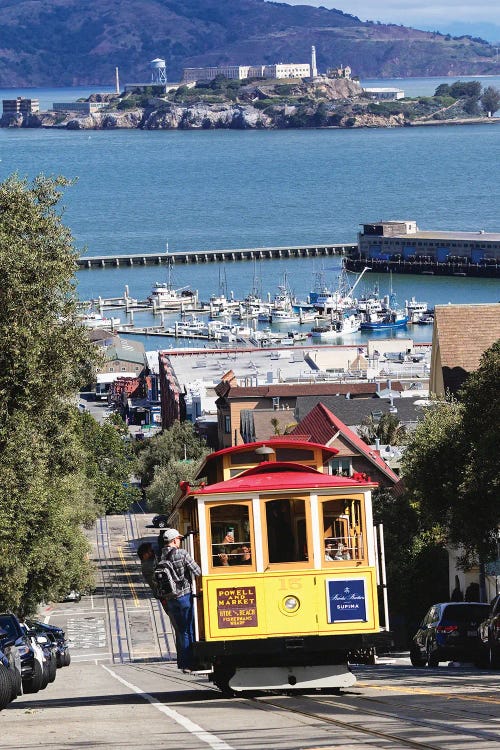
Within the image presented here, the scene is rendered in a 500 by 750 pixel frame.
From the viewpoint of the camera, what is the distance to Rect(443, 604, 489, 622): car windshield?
2731 cm

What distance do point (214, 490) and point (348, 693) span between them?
2.79 m

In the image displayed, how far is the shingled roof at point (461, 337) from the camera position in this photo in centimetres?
6481

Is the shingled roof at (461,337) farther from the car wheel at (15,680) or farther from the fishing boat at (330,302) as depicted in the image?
the fishing boat at (330,302)

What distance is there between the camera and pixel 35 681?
23562 mm

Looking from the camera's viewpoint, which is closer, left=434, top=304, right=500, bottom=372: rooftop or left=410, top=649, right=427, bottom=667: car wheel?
left=410, top=649, right=427, bottom=667: car wheel

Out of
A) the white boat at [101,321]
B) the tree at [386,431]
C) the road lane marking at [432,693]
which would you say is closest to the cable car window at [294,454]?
the road lane marking at [432,693]

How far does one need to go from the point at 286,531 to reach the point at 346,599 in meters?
1.01

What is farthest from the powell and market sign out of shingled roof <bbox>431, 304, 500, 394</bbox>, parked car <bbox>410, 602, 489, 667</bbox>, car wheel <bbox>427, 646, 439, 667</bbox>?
shingled roof <bbox>431, 304, 500, 394</bbox>

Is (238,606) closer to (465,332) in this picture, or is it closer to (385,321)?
(465,332)

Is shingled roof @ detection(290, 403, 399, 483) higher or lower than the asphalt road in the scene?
lower

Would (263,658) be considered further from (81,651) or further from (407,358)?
(407,358)

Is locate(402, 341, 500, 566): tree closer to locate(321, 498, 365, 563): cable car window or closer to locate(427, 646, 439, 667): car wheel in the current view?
locate(427, 646, 439, 667): car wheel

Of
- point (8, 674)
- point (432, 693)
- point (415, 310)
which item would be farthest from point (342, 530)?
point (415, 310)

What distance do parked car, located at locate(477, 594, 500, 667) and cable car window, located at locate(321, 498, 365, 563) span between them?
604 cm
